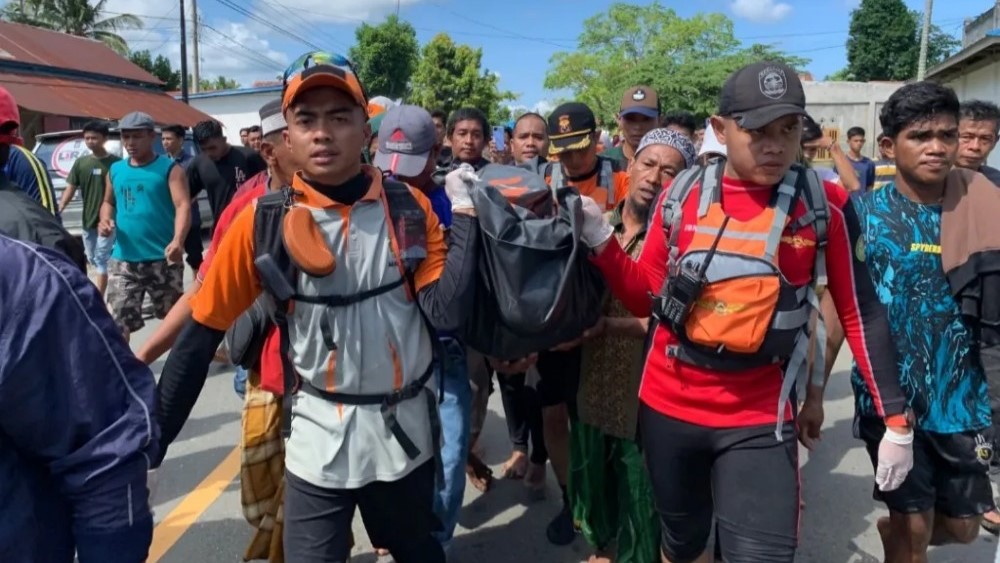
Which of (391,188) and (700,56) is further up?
(700,56)

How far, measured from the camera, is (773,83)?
2.21m

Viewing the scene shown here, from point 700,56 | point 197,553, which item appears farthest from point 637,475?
point 700,56

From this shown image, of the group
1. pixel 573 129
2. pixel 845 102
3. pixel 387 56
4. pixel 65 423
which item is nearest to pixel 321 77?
pixel 65 423

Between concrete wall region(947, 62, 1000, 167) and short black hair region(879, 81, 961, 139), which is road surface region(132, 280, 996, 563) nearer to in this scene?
short black hair region(879, 81, 961, 139)

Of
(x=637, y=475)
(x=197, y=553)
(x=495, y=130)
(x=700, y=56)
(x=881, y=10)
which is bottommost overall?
(x=197, y=553)

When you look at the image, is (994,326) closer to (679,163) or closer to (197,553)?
(679,163)

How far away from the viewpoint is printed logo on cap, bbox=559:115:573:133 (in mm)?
4109

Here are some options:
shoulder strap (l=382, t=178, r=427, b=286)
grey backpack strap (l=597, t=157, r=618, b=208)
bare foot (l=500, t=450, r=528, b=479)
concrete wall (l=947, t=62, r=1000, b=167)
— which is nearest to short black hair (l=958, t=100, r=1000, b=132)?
grey backpack strap (l=597, t=157, r=618, b=208)

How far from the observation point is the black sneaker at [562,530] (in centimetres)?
351

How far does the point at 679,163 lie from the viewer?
10.0 ft

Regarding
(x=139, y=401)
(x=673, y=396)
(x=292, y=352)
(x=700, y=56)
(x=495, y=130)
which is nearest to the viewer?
(x=139, y=401)

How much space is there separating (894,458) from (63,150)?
11.6m

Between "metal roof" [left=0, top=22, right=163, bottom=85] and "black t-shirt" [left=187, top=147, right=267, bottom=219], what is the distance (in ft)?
57.6

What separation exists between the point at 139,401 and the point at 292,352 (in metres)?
0.76
